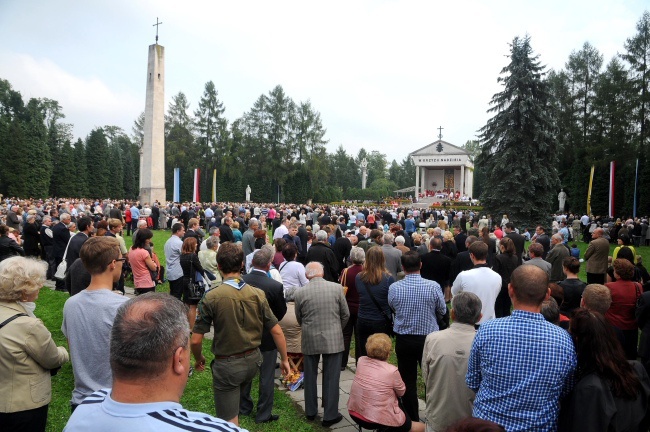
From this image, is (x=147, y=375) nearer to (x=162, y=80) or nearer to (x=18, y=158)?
(x=162, y=80)

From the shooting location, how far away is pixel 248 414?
188 inches

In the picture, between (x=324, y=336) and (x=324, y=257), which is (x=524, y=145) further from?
(x=324, y=336)

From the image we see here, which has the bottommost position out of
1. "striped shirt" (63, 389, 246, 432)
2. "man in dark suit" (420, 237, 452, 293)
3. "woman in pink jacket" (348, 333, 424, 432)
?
"woman in pink jacket" (348, 333, 424, 432)

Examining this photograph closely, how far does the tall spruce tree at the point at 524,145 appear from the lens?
23266 millimetres

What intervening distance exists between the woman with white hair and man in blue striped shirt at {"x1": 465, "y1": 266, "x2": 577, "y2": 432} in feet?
8.71

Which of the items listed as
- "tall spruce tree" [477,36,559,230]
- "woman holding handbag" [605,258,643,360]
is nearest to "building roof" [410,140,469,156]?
"tall spruce tree" [477,36,559,230]

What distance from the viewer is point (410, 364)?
4512 mm

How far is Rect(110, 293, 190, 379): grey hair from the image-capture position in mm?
1456

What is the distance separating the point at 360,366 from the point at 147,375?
2743mm

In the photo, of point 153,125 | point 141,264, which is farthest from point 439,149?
point 141,264

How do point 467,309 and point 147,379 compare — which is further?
point 467,309

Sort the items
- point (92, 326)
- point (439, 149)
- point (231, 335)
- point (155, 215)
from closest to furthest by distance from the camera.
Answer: point (92, 326) → point (231, 335) → point (155, 215) → point (439, 149)

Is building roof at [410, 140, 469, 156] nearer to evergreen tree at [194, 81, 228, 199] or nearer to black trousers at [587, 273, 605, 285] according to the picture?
evergreen tree at [194, 81, 228, 199]

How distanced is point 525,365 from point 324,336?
2289mm
